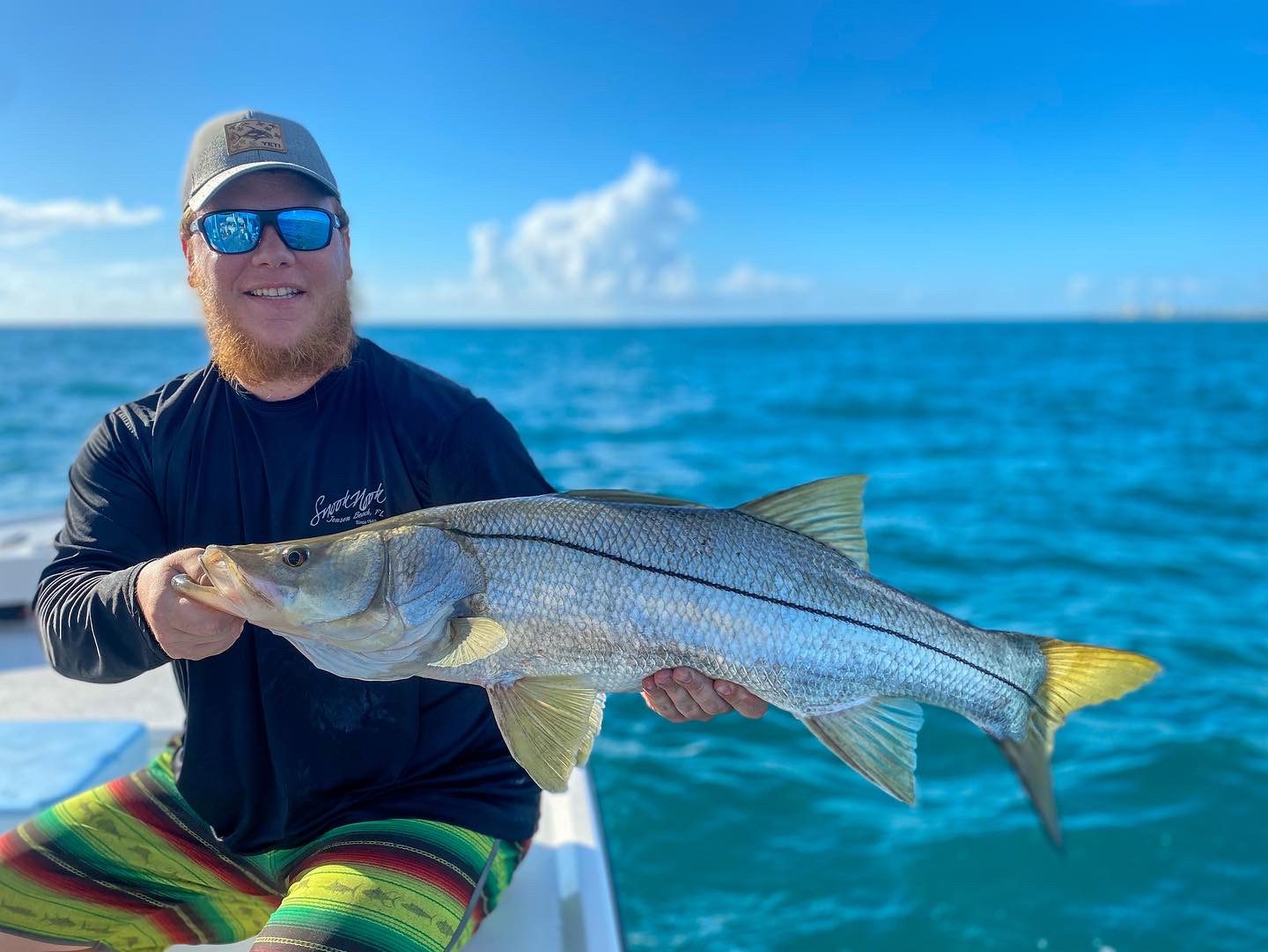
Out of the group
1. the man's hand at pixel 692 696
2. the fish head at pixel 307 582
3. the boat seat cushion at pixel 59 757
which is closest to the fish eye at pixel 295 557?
the fish head at pixel 307 582

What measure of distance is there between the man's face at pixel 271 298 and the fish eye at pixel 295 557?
745mm

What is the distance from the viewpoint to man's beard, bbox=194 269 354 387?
2635 mm

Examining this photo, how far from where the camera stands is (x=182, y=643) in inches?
82.7

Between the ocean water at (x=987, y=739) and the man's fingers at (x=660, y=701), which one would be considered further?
the ocean water at (x=987, y=739)

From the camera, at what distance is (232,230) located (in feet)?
8.43

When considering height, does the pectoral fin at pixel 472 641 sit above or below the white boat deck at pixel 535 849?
above

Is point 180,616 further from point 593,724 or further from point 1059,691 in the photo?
A: point 1059,691

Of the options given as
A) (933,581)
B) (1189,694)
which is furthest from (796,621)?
(933,581)

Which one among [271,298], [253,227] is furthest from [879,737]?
[253,227]

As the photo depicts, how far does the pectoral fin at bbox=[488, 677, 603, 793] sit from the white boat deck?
845 mm

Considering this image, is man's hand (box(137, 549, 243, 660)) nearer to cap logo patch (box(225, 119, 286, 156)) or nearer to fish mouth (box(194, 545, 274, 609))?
fish mouth (box(194, 545, 274, 609))

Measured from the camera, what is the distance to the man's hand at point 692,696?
2322 millimetres

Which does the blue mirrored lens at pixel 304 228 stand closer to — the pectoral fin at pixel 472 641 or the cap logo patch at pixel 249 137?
the cap logo patch at pixel 249 137

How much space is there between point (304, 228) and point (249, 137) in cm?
29
